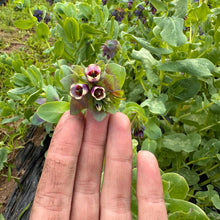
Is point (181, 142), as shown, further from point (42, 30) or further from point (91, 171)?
point (42, 30)

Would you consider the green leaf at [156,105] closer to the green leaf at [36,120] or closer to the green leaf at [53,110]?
the green leaf at [53,110]

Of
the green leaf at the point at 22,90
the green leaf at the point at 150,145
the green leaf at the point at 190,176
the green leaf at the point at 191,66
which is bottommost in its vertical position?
the green leaf at the point at 190,176

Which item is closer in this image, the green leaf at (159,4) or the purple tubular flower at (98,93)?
the purple tubular flower at (98,93)

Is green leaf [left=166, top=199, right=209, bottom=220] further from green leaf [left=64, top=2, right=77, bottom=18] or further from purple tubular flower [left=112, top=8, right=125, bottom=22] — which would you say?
purple tubular flower [left=112, top=8, right=125, bottom=22]

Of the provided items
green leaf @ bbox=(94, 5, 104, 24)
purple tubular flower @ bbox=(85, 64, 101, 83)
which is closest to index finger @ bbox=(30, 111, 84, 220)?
purple tubular flower @ bbox=(85, 64, 101, 83)

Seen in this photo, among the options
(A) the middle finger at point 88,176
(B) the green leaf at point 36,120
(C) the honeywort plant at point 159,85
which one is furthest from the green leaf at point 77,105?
(B) the green leaf at point 36,120

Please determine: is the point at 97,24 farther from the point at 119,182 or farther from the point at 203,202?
the point at 203,202
